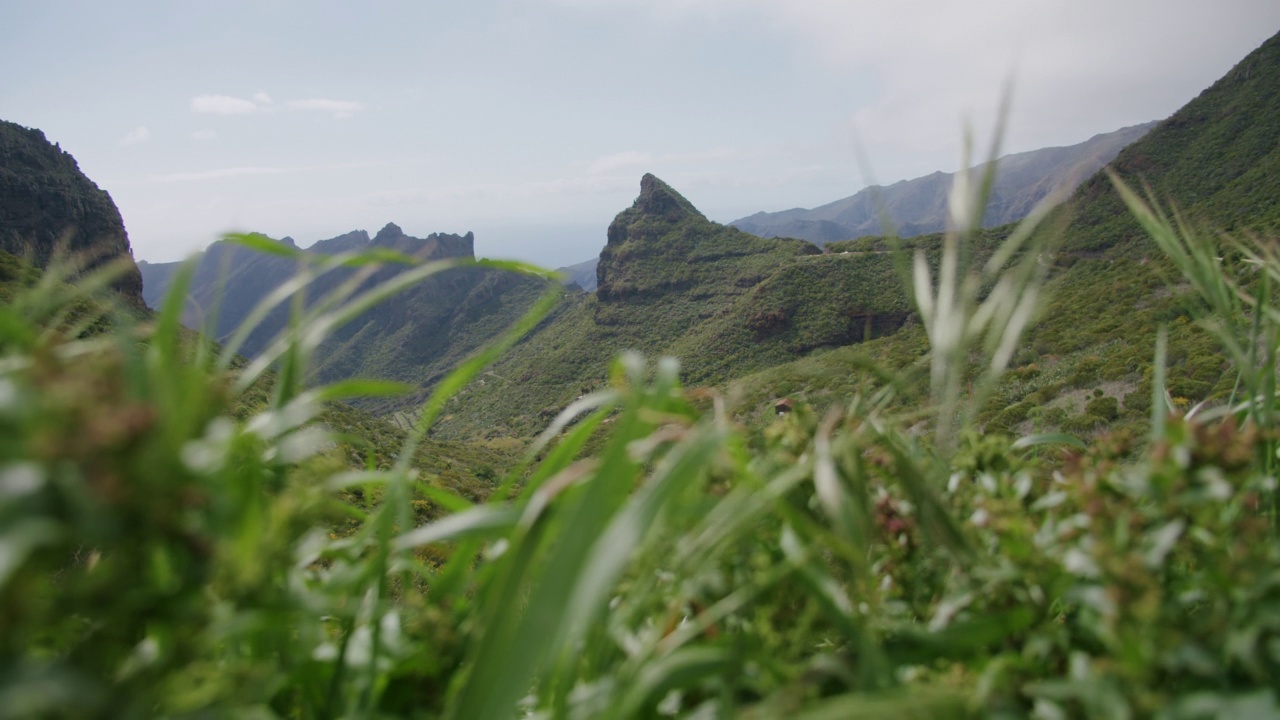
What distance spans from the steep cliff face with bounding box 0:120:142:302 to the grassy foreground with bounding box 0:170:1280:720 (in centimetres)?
6351

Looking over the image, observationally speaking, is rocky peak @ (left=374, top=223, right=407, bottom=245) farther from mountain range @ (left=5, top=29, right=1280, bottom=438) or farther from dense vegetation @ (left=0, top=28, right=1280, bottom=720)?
dense vegetation @ (left=0, top=28, right=1280, bottom=720)

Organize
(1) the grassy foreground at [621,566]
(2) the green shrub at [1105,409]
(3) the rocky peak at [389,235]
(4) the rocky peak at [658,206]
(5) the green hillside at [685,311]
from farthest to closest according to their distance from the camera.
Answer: (3) the rocky peak at [389,235] → (4) the rocky peak at [658,206] → (5) the green hillside at [685,311] → (2) the green shrub at [1105,409] → (1) the grassy foreground at [621,566]

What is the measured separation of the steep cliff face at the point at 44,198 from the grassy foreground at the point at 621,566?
2501 inches

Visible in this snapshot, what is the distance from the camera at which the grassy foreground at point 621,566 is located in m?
0.56

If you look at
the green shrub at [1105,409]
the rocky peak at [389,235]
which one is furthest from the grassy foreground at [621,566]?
the rocky peak at [389,235]

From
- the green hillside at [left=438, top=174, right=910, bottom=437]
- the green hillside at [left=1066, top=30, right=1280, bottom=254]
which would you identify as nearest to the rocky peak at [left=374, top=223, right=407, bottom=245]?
the green hillside at [left=438, top=174, right=910, bottom=437]

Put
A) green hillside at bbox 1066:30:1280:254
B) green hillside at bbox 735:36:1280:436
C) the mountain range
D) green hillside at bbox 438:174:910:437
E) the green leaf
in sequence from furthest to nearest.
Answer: green hillside at bbox 438:174:910:437 < green hillside at bbox 1066:30:1280:254 < green hillside at bbox 735:36:1280:436 < the mountain range < the green leaf

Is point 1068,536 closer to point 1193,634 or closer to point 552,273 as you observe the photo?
point 1193,634

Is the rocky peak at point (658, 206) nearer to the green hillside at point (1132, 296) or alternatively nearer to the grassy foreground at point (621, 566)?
the green hillside at point (1132, 296)

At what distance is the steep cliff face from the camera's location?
2183 inches

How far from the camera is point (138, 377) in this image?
67 cm

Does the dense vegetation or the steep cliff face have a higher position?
the steep cliff face

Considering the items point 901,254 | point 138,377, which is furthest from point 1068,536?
point 138,377

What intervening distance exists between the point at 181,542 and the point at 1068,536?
103cm
